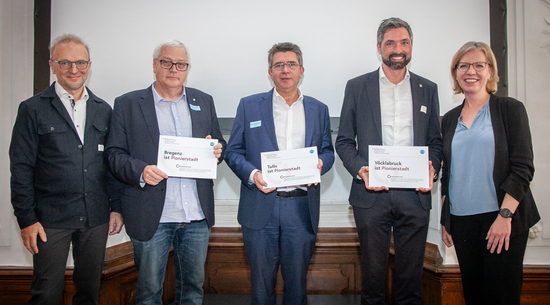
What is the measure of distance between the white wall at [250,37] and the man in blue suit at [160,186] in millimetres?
1181

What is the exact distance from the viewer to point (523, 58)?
9.37ft

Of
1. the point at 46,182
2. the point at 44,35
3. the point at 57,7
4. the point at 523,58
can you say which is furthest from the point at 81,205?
the point at 523,58

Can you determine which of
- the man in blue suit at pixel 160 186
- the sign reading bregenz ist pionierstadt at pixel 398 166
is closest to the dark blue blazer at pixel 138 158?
the man in blue suit at pixel 160 186

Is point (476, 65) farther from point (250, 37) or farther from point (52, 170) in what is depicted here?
point (52, 170)

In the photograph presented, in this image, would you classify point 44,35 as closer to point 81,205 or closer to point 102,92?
point 102,92

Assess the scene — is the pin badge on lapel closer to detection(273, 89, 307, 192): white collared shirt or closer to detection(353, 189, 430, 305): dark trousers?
detection(353, 189, 430, 305): dark trousers

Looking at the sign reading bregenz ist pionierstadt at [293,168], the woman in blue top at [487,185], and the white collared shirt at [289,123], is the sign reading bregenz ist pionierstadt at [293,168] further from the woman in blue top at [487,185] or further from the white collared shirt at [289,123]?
the woman in blue top at [487,185]

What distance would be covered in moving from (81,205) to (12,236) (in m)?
1.53

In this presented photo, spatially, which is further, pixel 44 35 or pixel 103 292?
pixel 44 35

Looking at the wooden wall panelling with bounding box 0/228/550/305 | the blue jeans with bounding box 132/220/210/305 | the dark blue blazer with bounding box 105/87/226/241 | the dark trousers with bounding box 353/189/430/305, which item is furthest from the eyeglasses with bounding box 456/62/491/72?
the blue jeans with bounding box 132/220/210/305

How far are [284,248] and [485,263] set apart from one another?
1.09 m

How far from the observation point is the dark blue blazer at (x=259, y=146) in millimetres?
1955

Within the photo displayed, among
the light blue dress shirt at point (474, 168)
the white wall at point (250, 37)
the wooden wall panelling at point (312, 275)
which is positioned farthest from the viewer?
the white wall at point (250, 37)

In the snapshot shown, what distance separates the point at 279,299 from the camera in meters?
3.03
